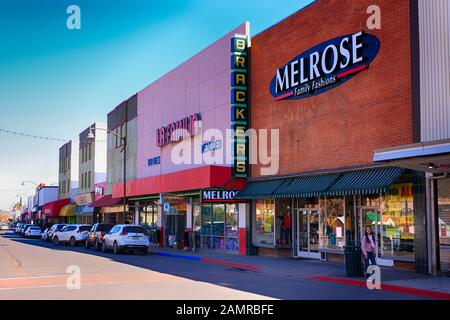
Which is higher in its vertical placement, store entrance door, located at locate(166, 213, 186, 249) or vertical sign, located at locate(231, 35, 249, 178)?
vertical sign, located at locate(231, 35, 249, 178)

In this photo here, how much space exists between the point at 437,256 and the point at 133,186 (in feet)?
85.7

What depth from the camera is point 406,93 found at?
18141mm

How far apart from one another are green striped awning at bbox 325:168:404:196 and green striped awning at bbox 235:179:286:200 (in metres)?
4.38

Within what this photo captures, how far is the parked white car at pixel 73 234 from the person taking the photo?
129 ft

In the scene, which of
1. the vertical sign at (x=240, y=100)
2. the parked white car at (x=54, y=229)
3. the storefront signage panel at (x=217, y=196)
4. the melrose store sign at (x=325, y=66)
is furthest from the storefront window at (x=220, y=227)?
the parked white car at (x=54, y=229)

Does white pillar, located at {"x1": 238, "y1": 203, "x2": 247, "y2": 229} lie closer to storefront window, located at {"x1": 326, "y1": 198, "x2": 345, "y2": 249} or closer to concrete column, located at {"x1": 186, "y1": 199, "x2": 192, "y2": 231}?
storefront window, located at {"x1": 326, "y1": 198, "x2": 345, "y2": 249}

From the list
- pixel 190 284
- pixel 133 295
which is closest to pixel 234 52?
pixel 190 284

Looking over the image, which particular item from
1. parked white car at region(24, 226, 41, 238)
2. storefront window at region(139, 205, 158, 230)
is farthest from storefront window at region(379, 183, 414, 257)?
parked white car at region(24, 226, 41, 238)

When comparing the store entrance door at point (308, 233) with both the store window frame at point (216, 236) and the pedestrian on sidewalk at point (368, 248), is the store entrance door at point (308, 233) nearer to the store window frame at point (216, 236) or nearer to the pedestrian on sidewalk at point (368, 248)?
the store window frame at point (216, 236)

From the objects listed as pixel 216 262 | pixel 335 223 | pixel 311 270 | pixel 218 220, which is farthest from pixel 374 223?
pixel 218 220

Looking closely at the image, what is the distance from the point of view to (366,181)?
62.4 feet

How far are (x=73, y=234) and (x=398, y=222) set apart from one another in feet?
89.2

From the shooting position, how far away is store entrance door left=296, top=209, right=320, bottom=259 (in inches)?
923

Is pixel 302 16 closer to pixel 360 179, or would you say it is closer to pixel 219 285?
pixel 360 179
